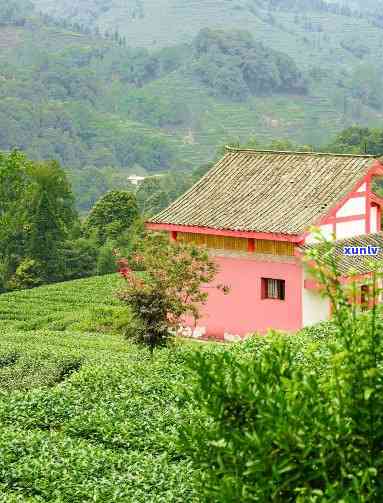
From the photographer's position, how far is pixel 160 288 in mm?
20656

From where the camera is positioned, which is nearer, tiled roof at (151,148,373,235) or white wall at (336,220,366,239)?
tiled roof at (151,148,373,235)

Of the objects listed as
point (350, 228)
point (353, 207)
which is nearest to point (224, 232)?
point (350, 228)

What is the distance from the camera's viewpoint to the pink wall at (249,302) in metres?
27.1

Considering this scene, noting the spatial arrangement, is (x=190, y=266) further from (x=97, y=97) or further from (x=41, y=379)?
(x=97, y=97)

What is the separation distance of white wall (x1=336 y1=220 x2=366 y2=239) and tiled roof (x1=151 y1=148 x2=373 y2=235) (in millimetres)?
793

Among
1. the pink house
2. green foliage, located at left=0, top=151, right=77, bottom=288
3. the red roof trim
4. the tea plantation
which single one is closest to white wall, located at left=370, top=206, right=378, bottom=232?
the pink house

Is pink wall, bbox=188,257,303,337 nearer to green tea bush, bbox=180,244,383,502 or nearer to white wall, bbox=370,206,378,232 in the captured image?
white wall, bbox=370,206,378,232

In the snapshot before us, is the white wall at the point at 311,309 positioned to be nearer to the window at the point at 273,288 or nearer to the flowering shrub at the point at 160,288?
the window at the point at 273,288

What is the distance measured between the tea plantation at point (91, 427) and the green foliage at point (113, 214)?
114 feet

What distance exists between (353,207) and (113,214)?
33388 mm

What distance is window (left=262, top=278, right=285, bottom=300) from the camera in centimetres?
2742

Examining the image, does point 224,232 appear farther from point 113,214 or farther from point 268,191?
point 113,214

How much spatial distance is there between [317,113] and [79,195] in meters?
58.4

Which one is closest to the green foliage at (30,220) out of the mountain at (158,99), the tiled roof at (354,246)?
the tiled roof at (354,246)
